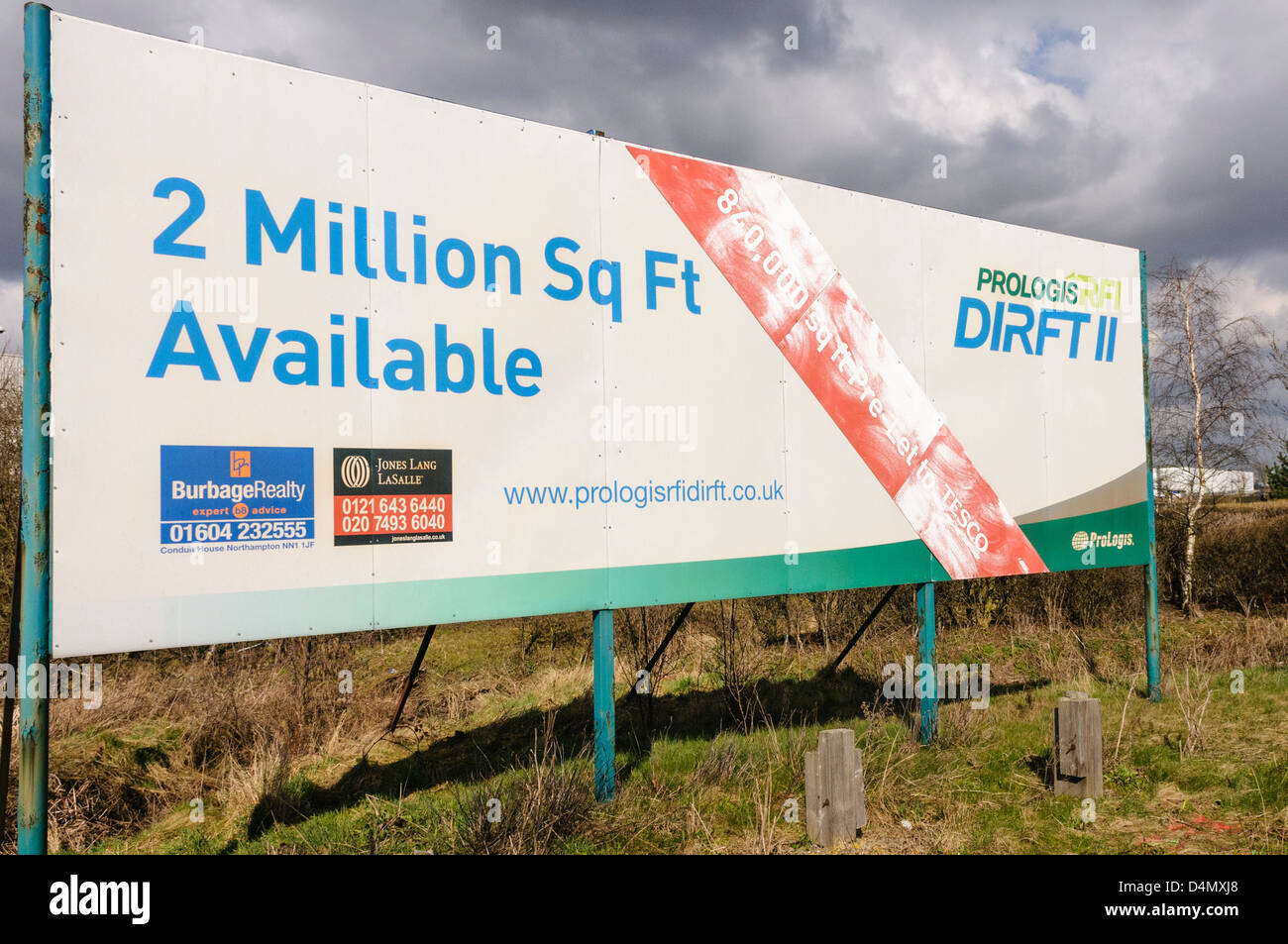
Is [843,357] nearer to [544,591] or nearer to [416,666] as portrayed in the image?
[544,591]

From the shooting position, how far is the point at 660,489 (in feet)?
18.2

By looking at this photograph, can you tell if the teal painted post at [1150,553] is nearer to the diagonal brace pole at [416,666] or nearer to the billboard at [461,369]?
the billboard at [461,369]

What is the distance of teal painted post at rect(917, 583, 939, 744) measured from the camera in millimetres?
6695

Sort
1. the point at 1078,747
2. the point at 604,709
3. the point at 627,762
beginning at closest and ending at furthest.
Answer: the point at 604,709, the point at 1078,747, the point at 627,762

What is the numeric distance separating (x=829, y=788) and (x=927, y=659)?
2560 millimetres

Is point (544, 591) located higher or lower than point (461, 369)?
lower

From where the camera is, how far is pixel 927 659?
697 cm

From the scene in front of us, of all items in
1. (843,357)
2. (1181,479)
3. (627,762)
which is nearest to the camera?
(627,762)

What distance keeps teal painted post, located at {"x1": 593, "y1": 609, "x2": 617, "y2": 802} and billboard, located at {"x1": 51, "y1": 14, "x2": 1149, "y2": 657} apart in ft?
0.63

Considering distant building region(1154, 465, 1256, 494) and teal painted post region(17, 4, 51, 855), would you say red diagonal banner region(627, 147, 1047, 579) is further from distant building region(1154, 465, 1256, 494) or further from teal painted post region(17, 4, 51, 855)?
distant building region(1154, 465, 1256, 494)

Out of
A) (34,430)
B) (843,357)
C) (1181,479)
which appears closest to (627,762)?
(843,357)

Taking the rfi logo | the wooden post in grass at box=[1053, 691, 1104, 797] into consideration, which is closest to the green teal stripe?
the rfi logo

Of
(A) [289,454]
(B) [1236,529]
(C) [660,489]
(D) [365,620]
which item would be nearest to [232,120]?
(A) [289,454]

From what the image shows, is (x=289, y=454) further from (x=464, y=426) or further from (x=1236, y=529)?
(x=1236, y=529)
